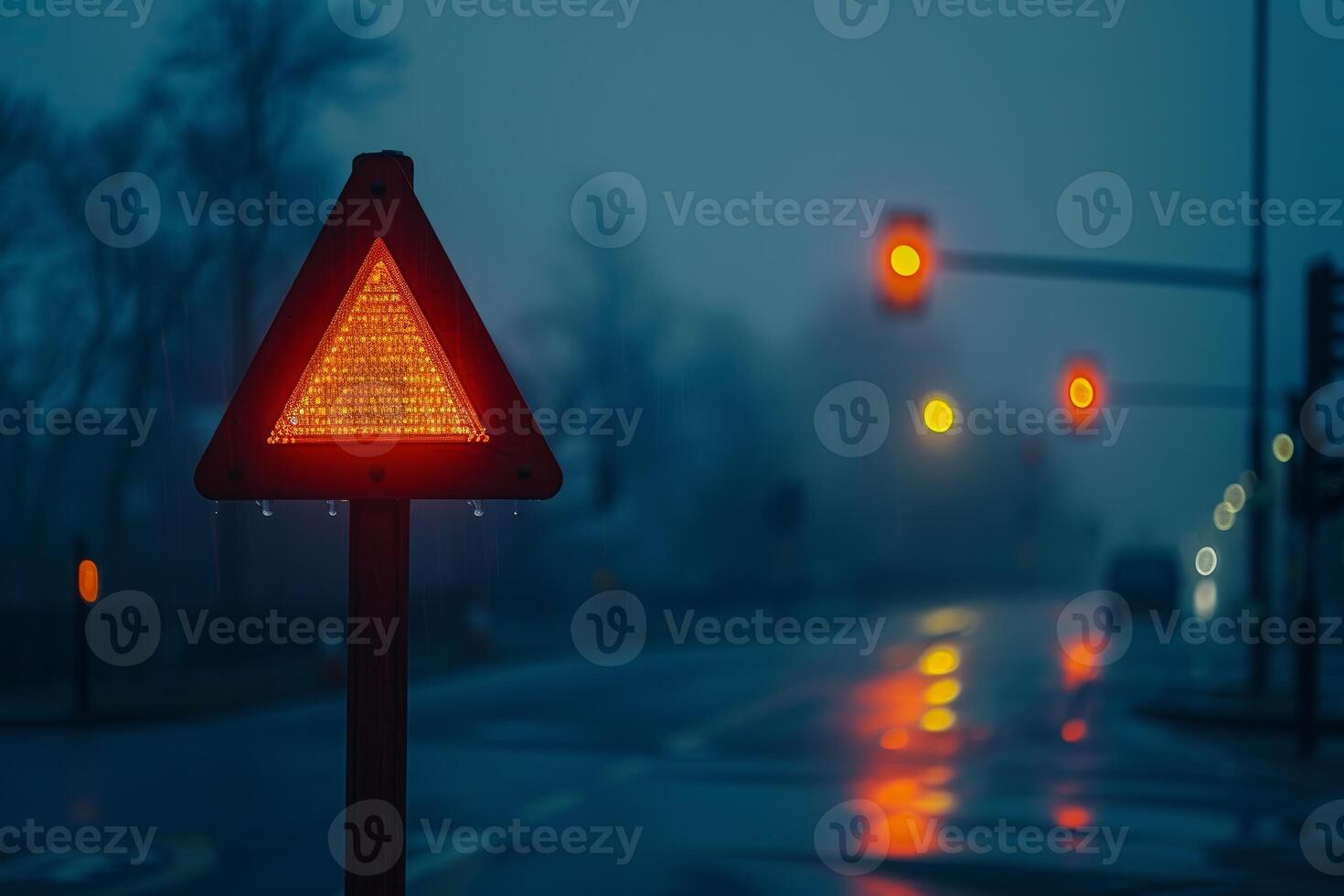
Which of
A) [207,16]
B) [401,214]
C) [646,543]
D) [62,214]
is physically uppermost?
[207,16]

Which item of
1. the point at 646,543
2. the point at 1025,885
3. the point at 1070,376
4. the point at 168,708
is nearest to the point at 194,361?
the point at 168,708

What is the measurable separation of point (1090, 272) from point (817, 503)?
217ft

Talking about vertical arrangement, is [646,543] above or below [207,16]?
below

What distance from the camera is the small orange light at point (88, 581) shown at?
61.9ft

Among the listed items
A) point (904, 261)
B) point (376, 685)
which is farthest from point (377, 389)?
point (904, 261)

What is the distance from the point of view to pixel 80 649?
19.0m

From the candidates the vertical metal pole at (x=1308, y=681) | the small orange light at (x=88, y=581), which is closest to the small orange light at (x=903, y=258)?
the vertical metal pole at (x=1308, y=681)

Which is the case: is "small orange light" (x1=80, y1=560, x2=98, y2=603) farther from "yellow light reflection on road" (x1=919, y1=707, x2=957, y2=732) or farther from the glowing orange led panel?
the glowing orange led panel

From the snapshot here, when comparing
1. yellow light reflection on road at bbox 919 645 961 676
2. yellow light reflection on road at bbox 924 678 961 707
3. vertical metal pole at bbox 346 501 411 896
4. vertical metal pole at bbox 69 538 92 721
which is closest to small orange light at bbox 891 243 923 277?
yellow light reflection on road at bbox 924 678 961 707

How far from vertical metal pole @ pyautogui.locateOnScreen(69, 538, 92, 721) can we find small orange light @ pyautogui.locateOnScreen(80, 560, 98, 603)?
0.15 feet

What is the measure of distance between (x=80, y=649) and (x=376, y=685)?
16.5 meters

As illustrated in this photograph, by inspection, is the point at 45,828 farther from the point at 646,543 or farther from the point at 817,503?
the point at 817,503

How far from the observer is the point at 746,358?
249 ft

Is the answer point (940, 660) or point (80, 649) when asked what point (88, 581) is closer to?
point (80, 649)
